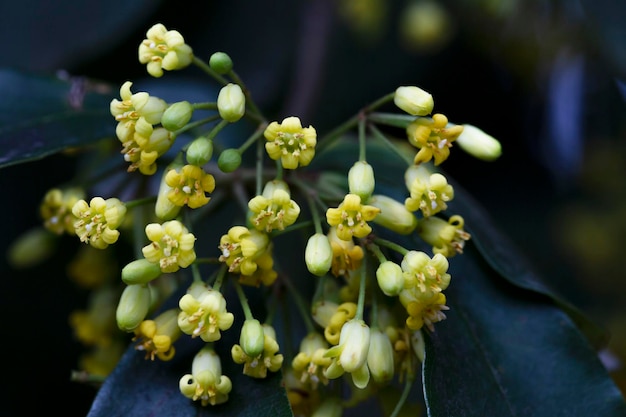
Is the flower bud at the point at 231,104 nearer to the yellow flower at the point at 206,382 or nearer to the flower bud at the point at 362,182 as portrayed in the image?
the flower bud at the point at 362,182

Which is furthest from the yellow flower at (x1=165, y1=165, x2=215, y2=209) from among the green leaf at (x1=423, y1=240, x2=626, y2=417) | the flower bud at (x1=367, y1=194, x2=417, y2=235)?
the green leaf at (x1=423, y1=240, x2=626, y2=417)

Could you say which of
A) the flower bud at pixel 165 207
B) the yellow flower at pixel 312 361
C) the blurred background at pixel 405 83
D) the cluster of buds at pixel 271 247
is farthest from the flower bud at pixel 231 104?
the blurred background at pixel 405 83

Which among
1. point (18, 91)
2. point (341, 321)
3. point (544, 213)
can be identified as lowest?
point (544, 213)

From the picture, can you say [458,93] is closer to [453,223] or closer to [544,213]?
[544,213]

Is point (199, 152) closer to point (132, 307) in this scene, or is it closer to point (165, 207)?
point (165, 207)

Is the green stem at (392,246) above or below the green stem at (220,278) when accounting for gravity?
above

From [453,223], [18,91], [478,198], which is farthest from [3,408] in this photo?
[478,198]

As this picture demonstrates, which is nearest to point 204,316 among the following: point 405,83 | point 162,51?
point 162,51
